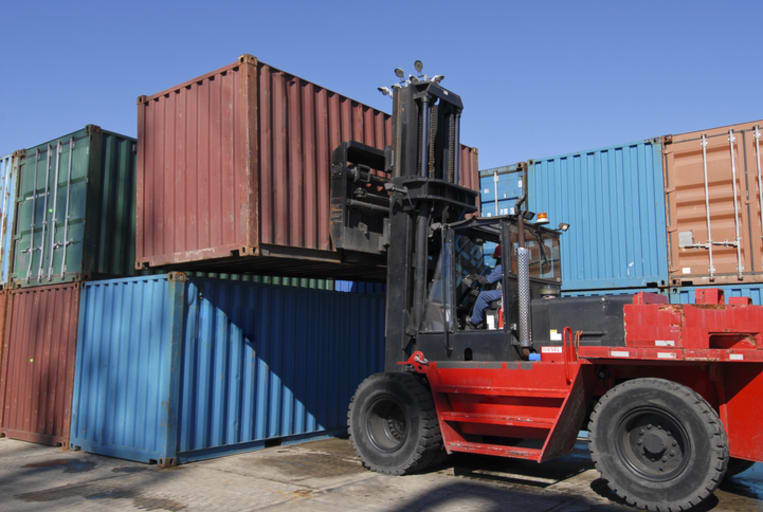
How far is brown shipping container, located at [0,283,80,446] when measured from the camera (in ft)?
32.2

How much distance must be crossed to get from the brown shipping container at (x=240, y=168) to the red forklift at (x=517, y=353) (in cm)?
50

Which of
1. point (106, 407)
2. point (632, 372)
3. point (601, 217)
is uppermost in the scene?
point (601, 217)

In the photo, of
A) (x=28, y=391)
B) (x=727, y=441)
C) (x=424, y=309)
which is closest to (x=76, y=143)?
(x=28, y=391)

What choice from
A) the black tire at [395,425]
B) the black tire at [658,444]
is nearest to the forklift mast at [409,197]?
the black tire at [395,425]

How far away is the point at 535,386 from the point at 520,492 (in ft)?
3.67

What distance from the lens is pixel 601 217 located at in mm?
10906

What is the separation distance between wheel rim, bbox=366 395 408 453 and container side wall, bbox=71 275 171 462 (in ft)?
9.09

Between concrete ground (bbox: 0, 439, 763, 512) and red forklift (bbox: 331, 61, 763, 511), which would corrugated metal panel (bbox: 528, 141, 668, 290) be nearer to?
red forklift (bbox: 331, 61, 763, 511)

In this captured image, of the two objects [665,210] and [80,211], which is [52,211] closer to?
[80,211]

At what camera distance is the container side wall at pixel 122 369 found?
27.8 ft

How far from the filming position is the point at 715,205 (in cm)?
978

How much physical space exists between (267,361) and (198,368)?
1.19 meters

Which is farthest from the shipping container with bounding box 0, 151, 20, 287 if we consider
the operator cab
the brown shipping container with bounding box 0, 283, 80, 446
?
the operator cab

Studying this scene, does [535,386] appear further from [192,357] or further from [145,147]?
[145,147]
